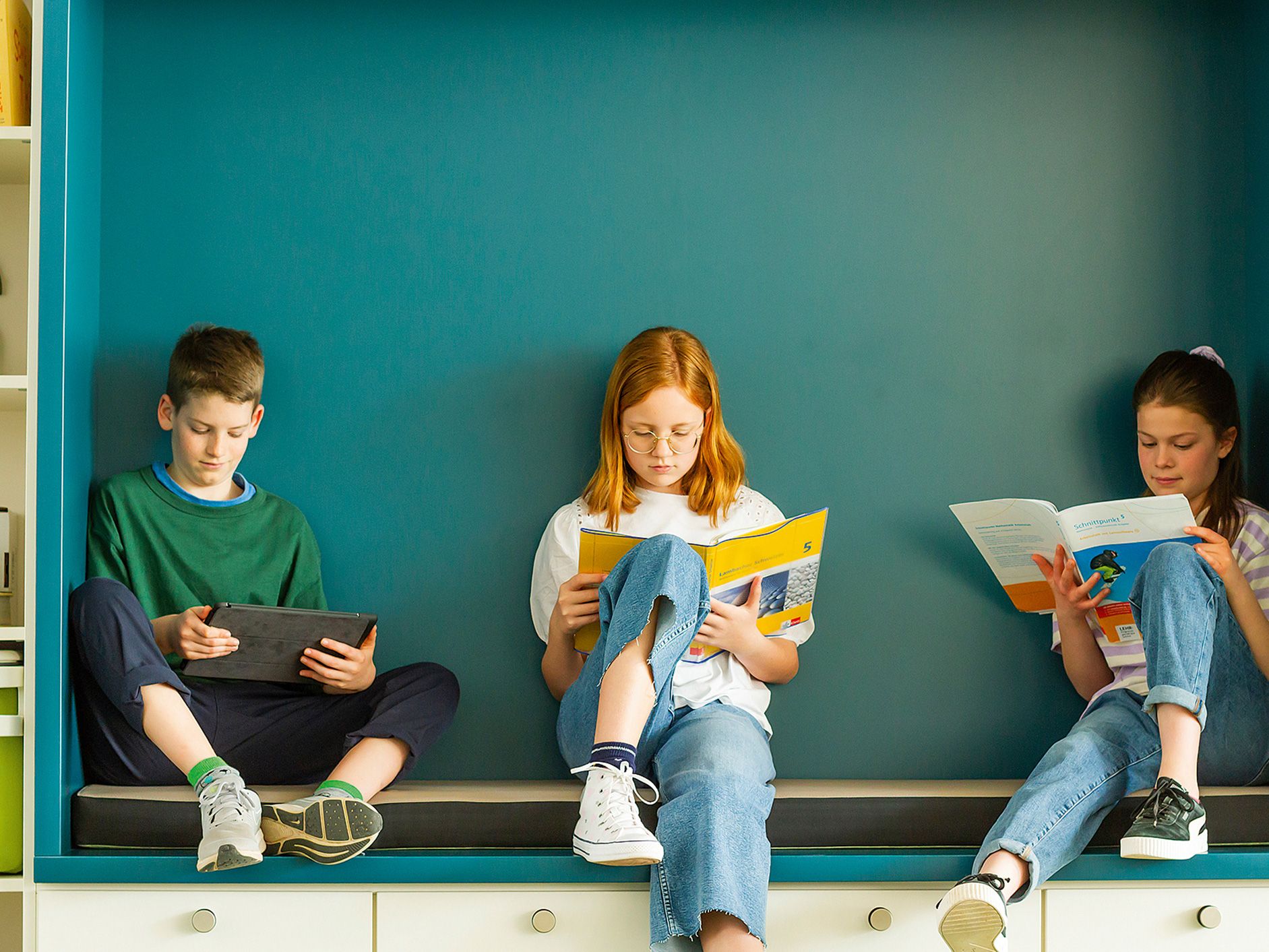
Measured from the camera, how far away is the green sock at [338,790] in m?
1.63

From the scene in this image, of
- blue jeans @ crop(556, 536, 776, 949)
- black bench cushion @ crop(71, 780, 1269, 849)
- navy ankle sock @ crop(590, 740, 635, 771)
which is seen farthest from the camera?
black bench cushion @ crop(71, 780, 1269, 849)

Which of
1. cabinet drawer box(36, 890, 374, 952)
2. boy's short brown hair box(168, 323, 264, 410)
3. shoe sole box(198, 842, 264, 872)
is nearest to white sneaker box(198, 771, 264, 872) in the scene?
shoe sole box(198, 842, 264, 872)

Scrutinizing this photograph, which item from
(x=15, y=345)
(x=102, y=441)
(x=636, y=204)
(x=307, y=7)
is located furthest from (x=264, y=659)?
(x=307, y=7)

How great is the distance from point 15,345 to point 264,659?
87 cm

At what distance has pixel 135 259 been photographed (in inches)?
83.9

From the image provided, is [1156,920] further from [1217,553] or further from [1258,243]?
[1258,243]

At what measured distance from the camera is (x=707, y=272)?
2207mm

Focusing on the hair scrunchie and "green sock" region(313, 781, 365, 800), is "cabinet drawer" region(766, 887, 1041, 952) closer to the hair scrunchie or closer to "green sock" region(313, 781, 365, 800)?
"green sock" region(313, 781, 365, 800)

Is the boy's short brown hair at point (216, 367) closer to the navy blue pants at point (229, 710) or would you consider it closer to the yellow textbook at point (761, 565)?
the navy blue pants at point (229, 710)

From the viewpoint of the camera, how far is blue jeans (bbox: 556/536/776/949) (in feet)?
4.88

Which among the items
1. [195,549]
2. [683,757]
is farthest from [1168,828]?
[195,549]

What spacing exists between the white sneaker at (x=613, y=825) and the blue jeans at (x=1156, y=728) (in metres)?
0.52

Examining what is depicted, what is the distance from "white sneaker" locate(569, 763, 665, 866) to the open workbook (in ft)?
2.88

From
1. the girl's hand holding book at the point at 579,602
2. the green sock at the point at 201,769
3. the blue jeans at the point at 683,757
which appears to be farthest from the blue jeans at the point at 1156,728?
the green sock at the point at 201,769
